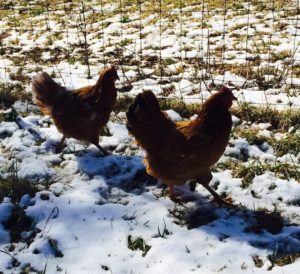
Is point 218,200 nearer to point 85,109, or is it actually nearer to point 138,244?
point 138,244

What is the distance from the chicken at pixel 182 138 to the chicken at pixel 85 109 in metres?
0.83

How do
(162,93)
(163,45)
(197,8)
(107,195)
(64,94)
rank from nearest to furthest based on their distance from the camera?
(107,195)
(64,94)
(162,93)
(163,45)
(197,8)

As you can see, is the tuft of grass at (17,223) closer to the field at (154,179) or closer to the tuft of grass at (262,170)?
the field at (154,179)

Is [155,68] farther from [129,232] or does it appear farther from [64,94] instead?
[129,232]

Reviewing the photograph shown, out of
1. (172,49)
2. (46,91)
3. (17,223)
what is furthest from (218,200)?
(172,49)

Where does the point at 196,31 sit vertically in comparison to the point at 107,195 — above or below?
above

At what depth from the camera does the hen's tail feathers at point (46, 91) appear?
4.91 meters

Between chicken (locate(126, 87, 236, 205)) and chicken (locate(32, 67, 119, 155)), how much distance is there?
832 millimetres

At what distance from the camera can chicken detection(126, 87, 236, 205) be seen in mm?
3766

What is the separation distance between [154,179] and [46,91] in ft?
5.20

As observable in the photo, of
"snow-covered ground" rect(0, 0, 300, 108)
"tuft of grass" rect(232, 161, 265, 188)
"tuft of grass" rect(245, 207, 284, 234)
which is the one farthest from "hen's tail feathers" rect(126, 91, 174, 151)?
"snow-covered ground" rect(0, 0, 300, 108)

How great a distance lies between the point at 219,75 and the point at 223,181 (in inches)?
106

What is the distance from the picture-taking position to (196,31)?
8.42m

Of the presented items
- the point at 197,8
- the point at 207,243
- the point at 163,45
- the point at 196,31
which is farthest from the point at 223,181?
the point at 197,8
